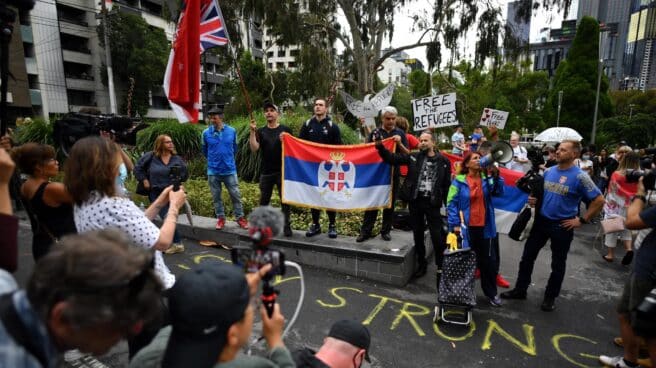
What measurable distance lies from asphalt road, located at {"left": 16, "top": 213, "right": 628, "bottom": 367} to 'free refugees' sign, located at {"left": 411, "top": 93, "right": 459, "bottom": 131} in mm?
2795

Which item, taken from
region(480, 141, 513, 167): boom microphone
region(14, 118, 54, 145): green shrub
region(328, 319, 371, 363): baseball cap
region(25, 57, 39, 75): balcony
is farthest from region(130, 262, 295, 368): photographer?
region(25, 57, 39, 75): balcony

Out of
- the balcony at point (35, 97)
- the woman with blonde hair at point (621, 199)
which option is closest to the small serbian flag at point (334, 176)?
the woman with blonde hair at point (621, 199)

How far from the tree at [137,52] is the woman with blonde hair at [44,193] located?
32.6m

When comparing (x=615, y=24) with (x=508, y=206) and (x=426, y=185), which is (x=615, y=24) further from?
(x=426, y=185)

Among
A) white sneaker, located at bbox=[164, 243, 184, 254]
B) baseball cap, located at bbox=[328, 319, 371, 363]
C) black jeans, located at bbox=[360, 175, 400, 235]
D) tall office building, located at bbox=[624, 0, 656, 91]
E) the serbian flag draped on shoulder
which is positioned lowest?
white sneaker, located at bbox=[164, 243, 184, 254]

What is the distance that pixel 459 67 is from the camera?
2880 centimetres

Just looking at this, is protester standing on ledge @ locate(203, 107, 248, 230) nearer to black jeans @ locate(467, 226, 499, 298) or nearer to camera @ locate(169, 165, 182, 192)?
camera @ locate(169, 165, 182, 192)

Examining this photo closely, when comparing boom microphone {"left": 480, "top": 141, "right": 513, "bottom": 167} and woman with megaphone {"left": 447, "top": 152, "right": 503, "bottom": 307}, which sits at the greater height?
boom microphone {"left": 480, "top": 141, "right": 513, "bottom": 167}

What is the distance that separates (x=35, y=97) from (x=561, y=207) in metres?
36.1

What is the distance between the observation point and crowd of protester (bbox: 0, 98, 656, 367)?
0.95 meters

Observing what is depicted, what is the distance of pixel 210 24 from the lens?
4922 millimetres

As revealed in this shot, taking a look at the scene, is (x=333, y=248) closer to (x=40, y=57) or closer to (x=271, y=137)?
(x=271, y=137)

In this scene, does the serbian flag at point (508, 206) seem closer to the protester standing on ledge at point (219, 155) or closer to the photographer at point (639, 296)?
the photographer at point (639, 296)

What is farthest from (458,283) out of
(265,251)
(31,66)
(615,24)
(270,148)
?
(615,24)
